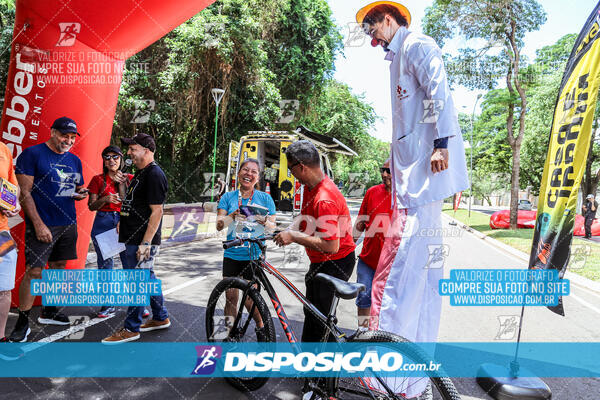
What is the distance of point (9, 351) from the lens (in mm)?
3143

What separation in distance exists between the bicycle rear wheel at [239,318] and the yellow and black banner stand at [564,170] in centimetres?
179

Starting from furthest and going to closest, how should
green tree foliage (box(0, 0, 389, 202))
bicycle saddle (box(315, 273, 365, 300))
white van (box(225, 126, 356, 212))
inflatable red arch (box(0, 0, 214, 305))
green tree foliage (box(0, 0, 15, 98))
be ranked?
1. green tree foliage (box(0, 0, 389, 202))
2. green tree foliage (box(0, 0, 15, 98))
3. white van (box(225, 126, 356, 212))
4. inflatable red arch (box(0, 0, 214, 305))
5. bicycle saddle (box(315, 273, 365, 300))

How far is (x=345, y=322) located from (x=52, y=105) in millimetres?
4168

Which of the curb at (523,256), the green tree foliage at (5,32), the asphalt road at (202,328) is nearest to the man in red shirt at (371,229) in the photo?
the asphalt road at (202,328)

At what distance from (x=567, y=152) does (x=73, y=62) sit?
4.99 meters

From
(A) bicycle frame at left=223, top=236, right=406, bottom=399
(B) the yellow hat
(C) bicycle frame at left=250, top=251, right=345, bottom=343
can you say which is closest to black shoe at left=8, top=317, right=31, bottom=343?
(A) bicycle frame at left=223, top=236, right=406, bottom=399

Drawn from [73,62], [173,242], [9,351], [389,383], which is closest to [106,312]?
[9,351]

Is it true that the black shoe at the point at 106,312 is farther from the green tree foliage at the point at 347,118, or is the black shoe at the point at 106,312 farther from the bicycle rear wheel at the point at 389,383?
the green tree foliage at the point at 347,118

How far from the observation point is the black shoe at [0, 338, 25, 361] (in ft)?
10.2

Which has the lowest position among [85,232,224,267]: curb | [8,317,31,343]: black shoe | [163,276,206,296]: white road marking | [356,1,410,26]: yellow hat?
[85,232,224,267]: curb

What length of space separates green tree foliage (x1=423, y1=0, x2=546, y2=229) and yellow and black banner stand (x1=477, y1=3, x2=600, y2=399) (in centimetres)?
1278

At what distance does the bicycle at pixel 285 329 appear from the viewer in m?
1.91

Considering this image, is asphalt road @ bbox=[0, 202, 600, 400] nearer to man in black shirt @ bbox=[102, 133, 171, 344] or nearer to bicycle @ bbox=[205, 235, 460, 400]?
man in black shirt @ bbox=[102, 133, 171, 344]

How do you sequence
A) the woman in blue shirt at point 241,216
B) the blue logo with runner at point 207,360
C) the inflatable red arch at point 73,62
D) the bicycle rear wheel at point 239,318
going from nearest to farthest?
the bicycle rear wheel at point 239,318
the blue logo with runner at point 207,360
the woman in blue shirt at point 241,216
the inflatable red arch at point 73,62
